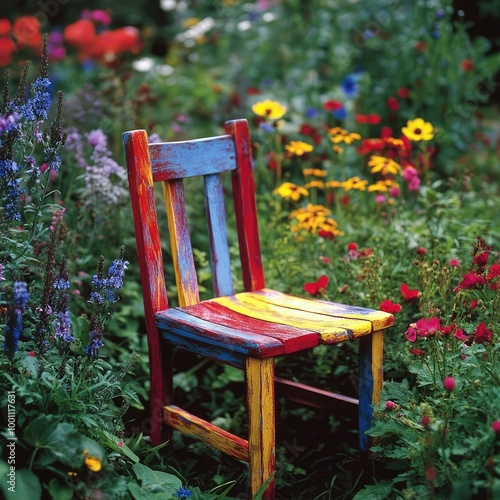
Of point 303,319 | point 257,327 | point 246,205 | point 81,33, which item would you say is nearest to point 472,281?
point 303,319

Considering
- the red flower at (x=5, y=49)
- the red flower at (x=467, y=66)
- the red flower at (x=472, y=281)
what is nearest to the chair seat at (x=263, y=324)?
the red flower at (x=472, y=281)

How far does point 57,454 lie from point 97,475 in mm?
149

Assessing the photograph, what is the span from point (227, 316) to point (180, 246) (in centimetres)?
31

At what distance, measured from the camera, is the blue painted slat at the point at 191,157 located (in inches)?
91.3

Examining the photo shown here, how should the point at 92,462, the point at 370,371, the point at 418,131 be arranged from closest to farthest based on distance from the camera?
the point at 92,462, the point at 370,371, the point at 418,131

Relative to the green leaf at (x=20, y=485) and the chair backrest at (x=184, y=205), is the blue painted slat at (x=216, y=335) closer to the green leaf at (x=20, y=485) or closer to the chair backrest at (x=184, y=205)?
the chair backrest at (x=184, y=205)

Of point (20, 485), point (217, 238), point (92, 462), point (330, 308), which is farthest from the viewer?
point (217, 238)

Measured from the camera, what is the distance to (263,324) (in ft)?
6.97

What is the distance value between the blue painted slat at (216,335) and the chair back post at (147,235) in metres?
0.04

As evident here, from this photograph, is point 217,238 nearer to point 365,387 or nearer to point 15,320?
point 365,387

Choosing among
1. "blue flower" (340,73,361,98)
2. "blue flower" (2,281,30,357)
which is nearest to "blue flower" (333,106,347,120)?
"blue flower" (340,73,361,98)

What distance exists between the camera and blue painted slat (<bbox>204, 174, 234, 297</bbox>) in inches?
97.3

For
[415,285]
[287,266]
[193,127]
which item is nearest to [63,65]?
[193,127]

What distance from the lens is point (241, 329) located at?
2064 millimetres
